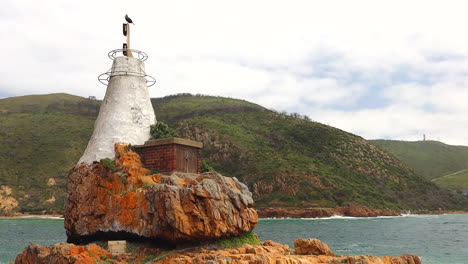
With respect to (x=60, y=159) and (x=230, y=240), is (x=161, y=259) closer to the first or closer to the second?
(x=230, y=240)

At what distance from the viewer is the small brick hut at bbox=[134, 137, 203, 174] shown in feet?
72.0

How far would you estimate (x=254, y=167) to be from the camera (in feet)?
287

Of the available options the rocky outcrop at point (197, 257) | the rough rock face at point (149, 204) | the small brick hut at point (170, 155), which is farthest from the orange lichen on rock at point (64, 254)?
the small brick hut at point (170, 155)

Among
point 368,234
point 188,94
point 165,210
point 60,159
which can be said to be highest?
point 188,94

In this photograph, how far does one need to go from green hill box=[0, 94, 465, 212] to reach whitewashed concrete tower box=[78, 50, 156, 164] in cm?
5864

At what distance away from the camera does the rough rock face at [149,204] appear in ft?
61.6

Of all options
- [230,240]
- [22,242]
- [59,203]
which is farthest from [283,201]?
[230,240]

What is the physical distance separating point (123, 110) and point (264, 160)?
66115 mm

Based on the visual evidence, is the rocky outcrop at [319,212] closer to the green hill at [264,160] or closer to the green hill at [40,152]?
the green hill at [264,160]

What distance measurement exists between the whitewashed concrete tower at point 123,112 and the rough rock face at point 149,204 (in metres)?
0.70

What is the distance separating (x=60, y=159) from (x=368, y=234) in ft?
207

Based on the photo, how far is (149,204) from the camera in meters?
19.7

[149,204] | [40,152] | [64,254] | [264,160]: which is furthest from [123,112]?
[40,152]

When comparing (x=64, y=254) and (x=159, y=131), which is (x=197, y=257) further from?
(x=159, y=131)
